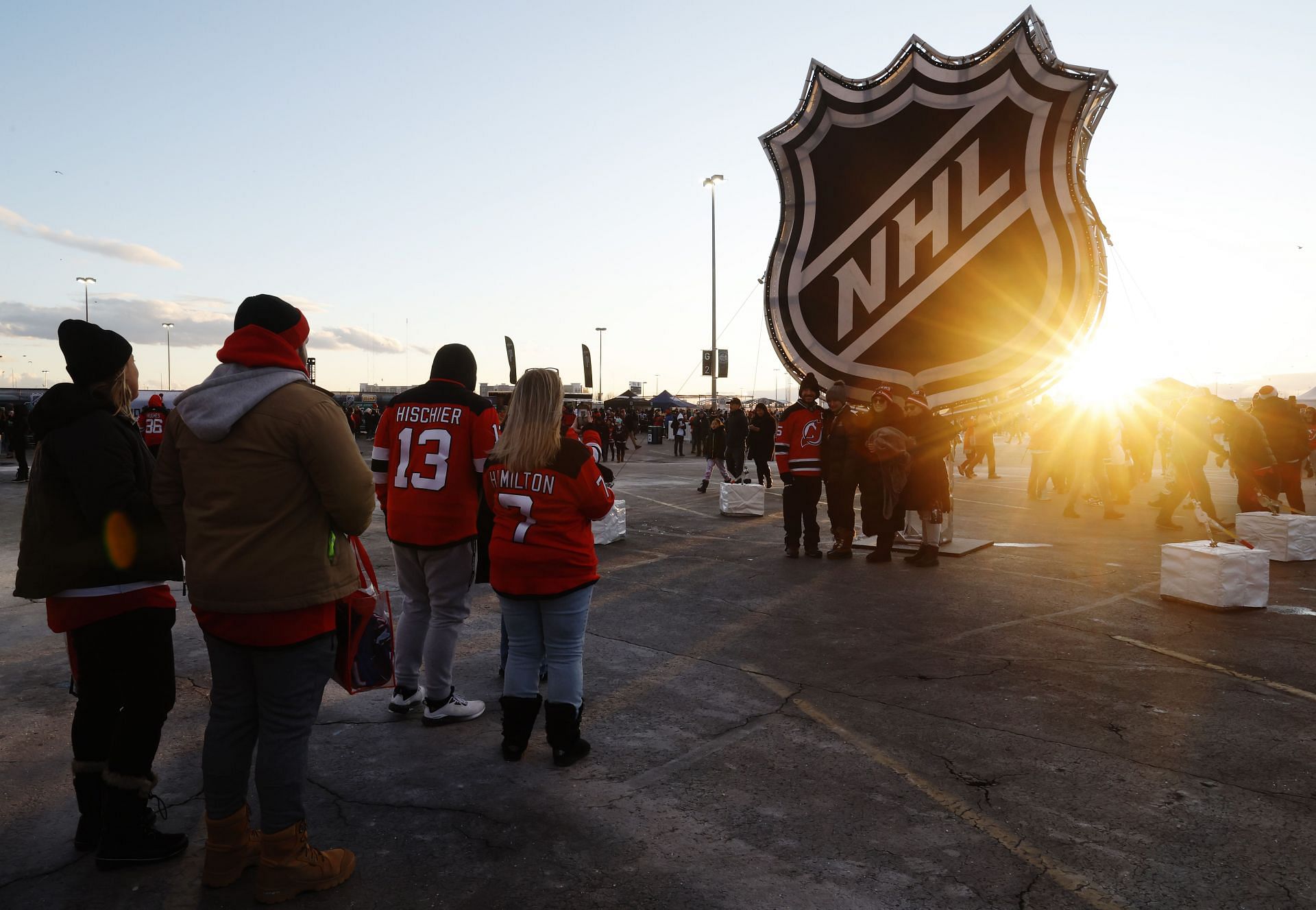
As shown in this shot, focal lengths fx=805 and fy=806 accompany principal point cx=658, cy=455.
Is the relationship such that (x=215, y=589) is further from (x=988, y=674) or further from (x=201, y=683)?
(x=988, y=674)

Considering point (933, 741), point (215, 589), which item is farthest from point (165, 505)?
point (933, 741)

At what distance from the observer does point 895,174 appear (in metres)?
10.6

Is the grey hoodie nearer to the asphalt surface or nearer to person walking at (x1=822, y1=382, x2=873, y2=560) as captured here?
the asphalt surface

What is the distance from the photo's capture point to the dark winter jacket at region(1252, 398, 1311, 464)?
10.0 meters

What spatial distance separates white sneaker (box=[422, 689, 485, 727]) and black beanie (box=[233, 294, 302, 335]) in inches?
86.9

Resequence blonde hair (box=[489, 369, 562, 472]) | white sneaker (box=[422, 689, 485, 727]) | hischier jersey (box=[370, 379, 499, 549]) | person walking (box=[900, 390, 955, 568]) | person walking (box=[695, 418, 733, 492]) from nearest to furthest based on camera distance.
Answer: blonde hair (box=[489, 369, 562, 472]) < hischier jersey (box=[370, 379, 499, 549]) < white sneaker (box=[422, 689, 485, 727]) < person walking (box=[900, 390, 955, 568]) < person walking (box=[695, 418, 733, 492])

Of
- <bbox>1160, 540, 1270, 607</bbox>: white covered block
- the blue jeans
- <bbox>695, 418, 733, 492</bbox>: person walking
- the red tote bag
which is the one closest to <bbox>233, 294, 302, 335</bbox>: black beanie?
the red tote bag

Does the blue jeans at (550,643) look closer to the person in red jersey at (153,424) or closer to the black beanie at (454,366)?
the black beanie at (454,366)

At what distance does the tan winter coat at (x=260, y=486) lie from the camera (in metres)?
2.59

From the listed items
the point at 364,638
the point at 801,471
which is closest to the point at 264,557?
the point at 364,638

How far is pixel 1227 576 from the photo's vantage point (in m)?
6.32

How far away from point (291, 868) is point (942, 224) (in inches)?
394

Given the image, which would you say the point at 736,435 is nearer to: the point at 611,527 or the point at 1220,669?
the point at 611,527

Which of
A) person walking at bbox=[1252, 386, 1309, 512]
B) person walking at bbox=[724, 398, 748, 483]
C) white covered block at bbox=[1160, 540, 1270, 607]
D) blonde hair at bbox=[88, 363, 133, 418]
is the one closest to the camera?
blonde hair at bbox=[88, 363, 133, 418]
